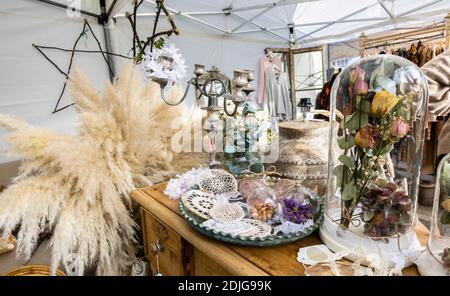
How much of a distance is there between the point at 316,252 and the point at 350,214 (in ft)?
0.28

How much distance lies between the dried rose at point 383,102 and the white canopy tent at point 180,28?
100 centimetres

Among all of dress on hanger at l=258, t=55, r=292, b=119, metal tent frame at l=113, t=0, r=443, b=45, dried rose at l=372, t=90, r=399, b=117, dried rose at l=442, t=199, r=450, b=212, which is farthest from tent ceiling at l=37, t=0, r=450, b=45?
dried rose at l=442, t=199, r=450, b=212

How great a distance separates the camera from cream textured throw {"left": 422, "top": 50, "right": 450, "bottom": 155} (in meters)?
1.10

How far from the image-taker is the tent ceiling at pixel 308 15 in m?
2.27

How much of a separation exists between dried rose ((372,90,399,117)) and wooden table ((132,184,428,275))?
245mm

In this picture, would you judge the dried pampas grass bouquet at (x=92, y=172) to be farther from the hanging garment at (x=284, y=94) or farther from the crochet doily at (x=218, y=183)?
the hanging garment at (x=284, y=94)

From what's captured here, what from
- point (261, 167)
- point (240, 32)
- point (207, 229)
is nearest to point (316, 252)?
point (207, 229)

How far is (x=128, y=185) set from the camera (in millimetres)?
745

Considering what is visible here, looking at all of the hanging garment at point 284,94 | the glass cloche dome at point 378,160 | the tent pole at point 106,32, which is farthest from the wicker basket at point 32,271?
the hanging garment at point 284,94

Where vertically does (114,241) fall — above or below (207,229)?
below

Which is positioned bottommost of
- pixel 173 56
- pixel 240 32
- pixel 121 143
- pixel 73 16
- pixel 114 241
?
pixel 114 241

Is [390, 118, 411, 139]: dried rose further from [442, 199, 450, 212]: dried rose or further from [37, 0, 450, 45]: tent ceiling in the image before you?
[37, 0, 450, 45]: tent ceiling
